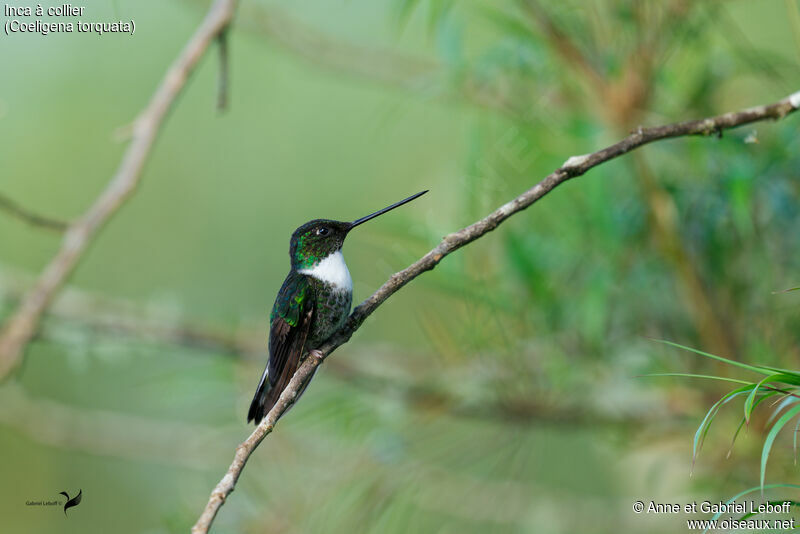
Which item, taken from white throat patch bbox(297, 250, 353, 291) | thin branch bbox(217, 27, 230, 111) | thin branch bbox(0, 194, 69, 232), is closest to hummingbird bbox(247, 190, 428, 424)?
white throat patch bbox(297, 250, 353, 291)

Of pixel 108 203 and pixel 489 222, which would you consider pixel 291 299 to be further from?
pixel 489 222

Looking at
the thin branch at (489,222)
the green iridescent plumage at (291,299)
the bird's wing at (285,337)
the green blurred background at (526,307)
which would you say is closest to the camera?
the thin branch at (489,222)

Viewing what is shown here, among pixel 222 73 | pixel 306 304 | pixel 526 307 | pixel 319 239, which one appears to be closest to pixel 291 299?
pixel 306 304

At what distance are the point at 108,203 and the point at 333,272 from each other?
0.40m

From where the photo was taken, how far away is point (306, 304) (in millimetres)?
1266

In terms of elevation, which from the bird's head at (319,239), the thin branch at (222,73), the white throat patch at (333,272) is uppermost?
the thin branch at (222,73)

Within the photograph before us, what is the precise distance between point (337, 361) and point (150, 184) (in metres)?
3.98

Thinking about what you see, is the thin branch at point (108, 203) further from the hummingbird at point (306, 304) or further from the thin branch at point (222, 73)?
the hummingbird at point (306, 304)

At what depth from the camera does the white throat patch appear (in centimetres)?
128

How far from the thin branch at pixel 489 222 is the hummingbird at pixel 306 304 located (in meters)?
0.09

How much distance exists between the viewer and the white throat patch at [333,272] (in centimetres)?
128

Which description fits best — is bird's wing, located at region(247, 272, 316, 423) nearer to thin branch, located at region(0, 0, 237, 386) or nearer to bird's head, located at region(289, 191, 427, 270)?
bird's head, located at region(289, 191, 427, 270)

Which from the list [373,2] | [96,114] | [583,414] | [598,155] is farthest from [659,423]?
[96,114]

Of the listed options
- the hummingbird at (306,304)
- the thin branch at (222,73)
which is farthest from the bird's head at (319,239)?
the thin branch at (222,73)
